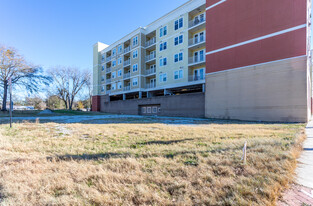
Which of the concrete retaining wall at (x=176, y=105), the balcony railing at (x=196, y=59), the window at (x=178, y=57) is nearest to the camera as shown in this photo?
the concrete retaining wall at (x=176, y=105)

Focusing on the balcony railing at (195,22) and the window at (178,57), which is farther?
the window at (178,57)

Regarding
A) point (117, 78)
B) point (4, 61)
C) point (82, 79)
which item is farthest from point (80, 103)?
point (4, 61)

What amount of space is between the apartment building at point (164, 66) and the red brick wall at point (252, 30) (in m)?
2.94

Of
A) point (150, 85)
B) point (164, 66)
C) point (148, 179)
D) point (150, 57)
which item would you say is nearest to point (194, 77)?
point (164, 66)

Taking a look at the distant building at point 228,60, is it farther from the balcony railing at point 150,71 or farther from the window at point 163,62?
the window at point 163,62

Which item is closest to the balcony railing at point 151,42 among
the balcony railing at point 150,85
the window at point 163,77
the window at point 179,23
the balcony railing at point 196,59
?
the window at point 179,23

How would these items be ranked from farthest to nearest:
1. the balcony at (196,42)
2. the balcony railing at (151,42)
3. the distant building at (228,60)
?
the balcony railing at (151,42) < the balcony at (196,42) < the distant building at (228,60)

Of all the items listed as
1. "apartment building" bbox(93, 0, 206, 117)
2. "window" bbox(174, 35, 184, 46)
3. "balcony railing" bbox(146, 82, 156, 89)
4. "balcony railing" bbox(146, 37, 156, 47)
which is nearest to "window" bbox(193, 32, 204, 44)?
"apartment building" bbox(93, 0, 206, 117)

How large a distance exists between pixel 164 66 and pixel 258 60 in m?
15.2

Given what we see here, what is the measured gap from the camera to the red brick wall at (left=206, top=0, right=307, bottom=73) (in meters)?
15.3

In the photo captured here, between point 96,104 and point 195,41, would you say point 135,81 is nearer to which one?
point 195,41

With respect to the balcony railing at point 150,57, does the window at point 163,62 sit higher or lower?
lower

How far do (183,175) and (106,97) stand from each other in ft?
134

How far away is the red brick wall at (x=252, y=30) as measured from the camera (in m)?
15.3
